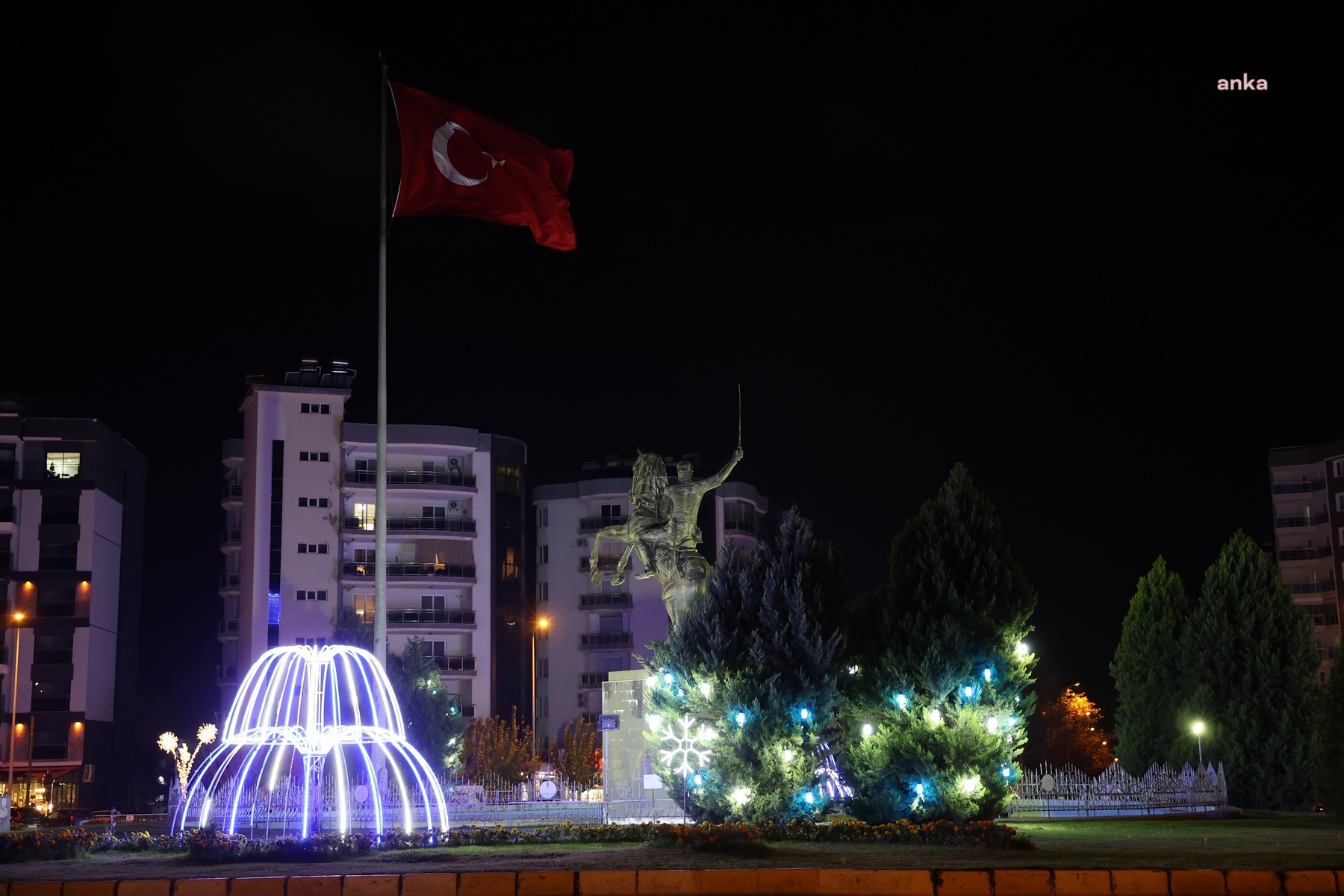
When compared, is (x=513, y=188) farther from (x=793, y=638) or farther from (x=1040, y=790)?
(x=1040, y=790)

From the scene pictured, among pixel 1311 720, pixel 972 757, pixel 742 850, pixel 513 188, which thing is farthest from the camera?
pixel 1311 720

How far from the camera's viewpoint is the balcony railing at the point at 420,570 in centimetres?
7881

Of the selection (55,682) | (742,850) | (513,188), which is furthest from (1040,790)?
(55,682)

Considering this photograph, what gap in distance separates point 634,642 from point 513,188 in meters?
58.0

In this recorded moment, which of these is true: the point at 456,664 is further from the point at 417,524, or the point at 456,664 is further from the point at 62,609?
the point at 62,609

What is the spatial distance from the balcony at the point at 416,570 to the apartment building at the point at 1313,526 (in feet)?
182

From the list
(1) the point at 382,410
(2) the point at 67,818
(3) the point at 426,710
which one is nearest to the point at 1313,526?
(3) the point at 426,710

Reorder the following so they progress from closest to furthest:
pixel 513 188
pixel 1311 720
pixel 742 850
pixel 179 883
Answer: pixel 179 883, pixel 742 850, pixel 513 188, pixel 1311 720

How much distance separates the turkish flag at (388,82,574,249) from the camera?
2738 cm

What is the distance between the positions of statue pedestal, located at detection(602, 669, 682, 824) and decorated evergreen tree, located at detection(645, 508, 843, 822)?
1.91 metres

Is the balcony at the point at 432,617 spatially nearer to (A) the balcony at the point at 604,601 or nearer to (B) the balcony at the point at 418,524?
(B) the balcony at the point at 418,524

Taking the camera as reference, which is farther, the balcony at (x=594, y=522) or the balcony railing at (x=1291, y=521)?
the balcony railing at (x=1291, y=521)

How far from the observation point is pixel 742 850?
19.8 m

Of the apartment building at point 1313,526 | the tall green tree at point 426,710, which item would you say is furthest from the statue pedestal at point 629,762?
the apartment building at point 1313,526
